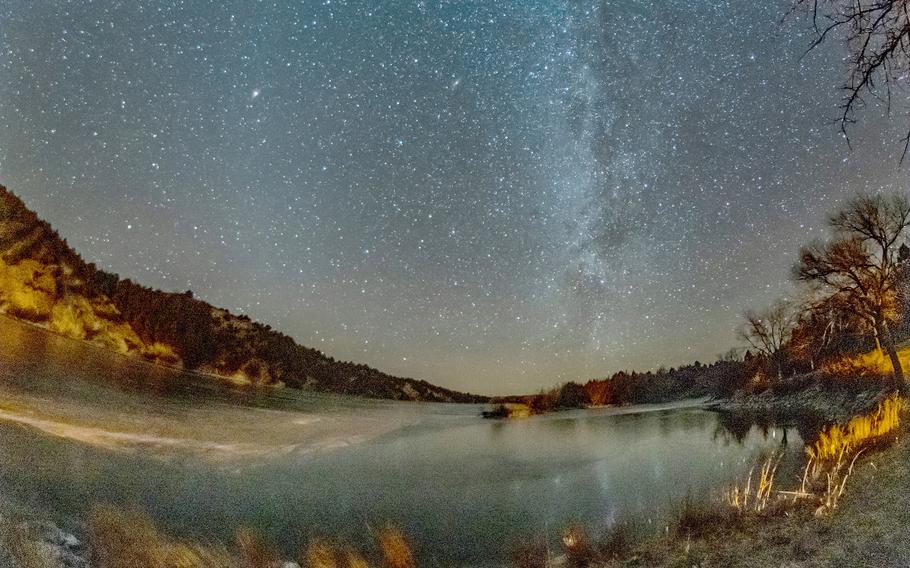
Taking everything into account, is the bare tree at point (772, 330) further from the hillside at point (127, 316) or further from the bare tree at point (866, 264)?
the hillside at point (127, 316)

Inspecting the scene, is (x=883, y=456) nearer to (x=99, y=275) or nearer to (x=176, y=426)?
(x=176, y=426)

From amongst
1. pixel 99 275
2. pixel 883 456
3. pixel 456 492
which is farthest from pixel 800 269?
pixel 99 275

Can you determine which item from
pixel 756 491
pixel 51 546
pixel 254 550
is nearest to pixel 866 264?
pixel 756 491

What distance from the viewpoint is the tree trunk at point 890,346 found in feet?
14.5

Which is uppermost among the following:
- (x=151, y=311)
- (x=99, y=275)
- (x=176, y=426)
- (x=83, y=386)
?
(x=99, y=275)

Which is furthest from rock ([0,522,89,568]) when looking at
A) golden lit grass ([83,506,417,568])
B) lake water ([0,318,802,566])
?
lake water ([0,318,802,566])

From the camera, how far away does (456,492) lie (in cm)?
720

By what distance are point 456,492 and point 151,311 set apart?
18.0 feet

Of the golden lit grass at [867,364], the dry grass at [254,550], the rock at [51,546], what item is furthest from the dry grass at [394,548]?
the golden lit grass at [867,364]

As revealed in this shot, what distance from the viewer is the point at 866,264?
15.5 ft

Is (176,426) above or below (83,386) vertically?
below

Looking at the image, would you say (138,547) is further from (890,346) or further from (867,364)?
(890,346)

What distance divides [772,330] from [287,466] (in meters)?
6.45

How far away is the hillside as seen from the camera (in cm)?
693
